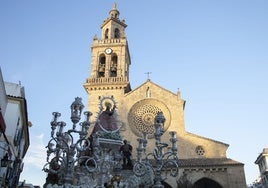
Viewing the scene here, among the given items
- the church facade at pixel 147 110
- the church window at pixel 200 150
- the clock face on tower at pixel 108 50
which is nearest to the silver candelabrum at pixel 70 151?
the church facade at pixel 147 110

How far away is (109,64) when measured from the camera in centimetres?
2983

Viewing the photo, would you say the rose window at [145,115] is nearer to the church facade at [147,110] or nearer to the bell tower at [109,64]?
the church facade at [147,110]

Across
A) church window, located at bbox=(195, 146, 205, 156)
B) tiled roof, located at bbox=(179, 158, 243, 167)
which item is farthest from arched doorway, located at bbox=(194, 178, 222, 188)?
church window, located at bbox=(195, 146, 205, 156)

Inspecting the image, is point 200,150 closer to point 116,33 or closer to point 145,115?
point 145,115

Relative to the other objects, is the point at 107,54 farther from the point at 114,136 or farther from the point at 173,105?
the point at 114,136

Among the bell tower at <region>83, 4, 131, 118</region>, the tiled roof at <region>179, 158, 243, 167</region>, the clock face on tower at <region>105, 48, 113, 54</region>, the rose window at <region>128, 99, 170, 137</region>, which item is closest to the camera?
the tiled roof at <region>179, 158, 243, 167</region>

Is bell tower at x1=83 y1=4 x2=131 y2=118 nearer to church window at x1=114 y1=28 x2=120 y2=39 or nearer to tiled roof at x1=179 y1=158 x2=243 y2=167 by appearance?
church window at x1=114 y1=28 x2=120 y2=39

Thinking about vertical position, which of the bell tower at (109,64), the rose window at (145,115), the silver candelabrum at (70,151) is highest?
the bell tower at (109,64)

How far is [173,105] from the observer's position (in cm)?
2698

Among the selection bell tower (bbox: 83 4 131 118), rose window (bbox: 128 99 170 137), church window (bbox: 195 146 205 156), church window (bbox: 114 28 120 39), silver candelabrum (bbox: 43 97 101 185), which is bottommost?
silver candelabrum (bbox: 43 97 101 185)

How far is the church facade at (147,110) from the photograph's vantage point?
2180cm

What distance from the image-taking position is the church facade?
21.8 m

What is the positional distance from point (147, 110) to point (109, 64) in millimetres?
6869

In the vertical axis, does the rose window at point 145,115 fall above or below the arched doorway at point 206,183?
above
